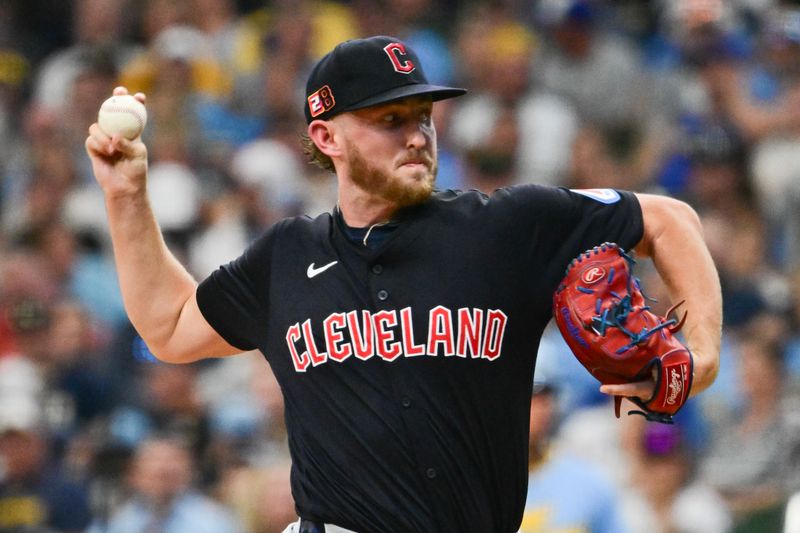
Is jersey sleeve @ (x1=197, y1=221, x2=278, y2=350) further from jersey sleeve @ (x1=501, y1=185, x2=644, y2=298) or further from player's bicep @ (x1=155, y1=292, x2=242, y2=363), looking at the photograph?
jersey sleeve @ (x1=501, y1=185, x2=644, y2=298)

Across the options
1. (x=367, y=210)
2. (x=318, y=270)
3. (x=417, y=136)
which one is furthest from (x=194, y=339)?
(x=417, y=136)

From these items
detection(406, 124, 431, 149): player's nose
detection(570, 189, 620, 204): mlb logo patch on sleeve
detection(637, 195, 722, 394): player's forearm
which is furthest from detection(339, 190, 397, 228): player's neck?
detection(637, 195, 722, 394): player's forearm

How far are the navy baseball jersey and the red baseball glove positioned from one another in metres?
0.20

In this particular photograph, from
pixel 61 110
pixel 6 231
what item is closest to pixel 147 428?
pixel 6 231

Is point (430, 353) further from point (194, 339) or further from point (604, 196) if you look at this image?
point (194, 339)

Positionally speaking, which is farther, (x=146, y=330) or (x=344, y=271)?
(x=146, y=330)

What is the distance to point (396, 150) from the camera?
→ 3.64 metres

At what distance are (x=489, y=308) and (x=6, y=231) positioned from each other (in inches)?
232

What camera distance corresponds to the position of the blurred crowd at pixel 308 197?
677 cm

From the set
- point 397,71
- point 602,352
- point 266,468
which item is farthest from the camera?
point 266,468

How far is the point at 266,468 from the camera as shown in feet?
22.8

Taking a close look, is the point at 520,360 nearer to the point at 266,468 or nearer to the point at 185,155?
the point at 266,468

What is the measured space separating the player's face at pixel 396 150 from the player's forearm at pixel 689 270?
1.86 ft

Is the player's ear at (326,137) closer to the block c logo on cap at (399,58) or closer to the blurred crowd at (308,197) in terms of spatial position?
the block c logo on cap at (399,58)
